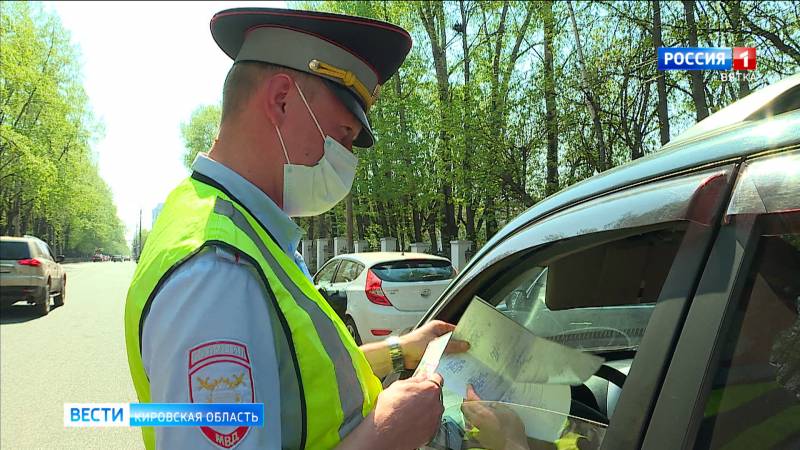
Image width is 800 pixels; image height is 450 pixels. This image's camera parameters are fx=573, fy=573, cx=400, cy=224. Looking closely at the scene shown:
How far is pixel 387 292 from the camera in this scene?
8.31 m

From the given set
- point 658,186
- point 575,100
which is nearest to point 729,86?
point 575,100

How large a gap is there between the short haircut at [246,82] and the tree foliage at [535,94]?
9.19 m

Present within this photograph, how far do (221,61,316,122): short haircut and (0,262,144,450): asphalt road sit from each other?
4176 mm

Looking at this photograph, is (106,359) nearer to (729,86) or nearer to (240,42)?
(240,42)

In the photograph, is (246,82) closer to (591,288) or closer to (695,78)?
(591,288)

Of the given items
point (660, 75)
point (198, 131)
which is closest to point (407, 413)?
point (660, 75)

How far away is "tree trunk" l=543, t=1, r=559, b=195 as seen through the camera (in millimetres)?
14922

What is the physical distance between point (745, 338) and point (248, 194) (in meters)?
1.02

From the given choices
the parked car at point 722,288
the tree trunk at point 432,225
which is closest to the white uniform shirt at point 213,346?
the parked car at point 722,288

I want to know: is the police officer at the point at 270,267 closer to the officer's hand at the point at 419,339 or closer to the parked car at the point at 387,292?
the officer's hand at the point at 419,339

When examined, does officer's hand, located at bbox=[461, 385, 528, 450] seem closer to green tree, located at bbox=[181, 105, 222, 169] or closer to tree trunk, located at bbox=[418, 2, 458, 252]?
tree trunk, located at bbox=[418, 2, 458, 252]

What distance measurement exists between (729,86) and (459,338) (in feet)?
40.6

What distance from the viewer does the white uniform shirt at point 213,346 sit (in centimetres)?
93

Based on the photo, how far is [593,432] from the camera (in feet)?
4.09
